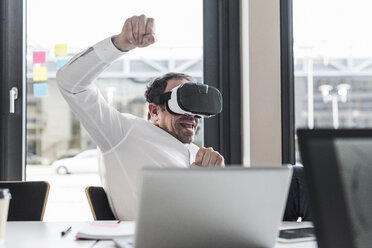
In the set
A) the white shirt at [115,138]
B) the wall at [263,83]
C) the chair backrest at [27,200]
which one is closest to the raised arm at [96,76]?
the white shirt at [115,138]

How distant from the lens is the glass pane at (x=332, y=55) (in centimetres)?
274

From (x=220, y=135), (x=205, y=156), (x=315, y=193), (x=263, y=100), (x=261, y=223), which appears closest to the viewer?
(x=315, y=193)

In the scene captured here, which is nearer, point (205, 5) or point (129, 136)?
point (129, 136)

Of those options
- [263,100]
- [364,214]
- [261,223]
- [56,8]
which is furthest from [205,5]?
[364,214]

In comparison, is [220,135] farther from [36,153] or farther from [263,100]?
[36,153]

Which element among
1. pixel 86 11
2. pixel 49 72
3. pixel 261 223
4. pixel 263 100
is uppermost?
pixel 86 11

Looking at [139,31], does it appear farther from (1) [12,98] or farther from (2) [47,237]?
(1) [12,98]

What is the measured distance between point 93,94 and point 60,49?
41.6 inches

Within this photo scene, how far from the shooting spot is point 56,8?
283cm

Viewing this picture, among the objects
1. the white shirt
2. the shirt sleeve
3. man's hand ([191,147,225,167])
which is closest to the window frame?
the white shirt

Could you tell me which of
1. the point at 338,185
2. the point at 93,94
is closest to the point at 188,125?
the point at 93,94

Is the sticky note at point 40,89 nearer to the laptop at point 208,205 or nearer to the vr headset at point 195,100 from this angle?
the vr headset at point 195,100

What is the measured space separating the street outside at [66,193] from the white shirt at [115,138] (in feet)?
2.86

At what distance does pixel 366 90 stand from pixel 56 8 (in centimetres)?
196
